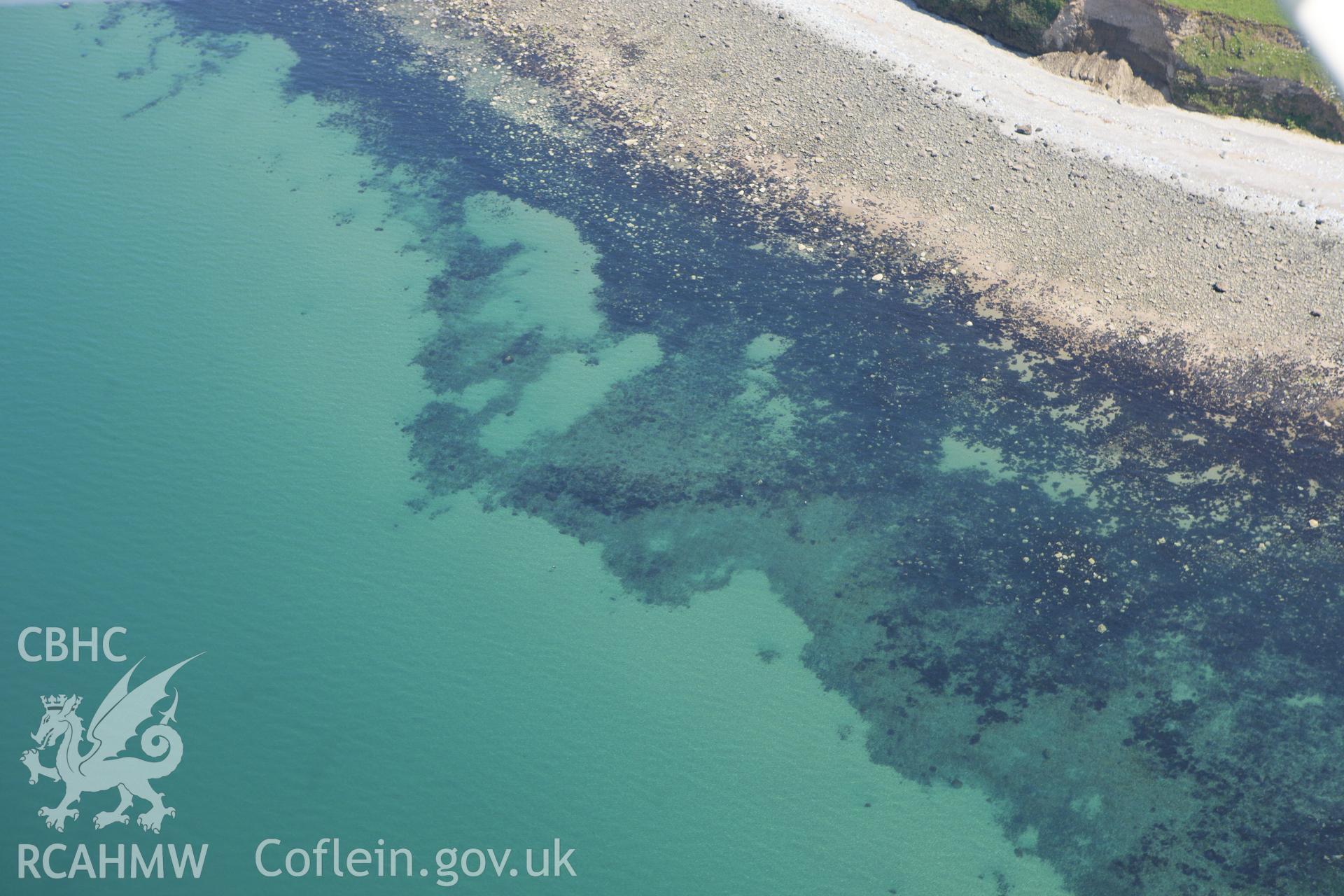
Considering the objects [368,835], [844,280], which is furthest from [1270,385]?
[368,835]

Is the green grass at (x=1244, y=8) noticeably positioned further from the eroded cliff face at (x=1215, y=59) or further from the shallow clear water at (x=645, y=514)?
the shallow clear water at (x=645, y=514)

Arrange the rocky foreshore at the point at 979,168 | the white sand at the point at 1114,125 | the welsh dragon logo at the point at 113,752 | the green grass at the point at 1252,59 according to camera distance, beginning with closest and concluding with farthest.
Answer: the welsh dragon logo at the point at 113,752
the rocky foreshore at the point at 979,168
the white sand at the point at 1114,125
the green grass at the point at 1252,59

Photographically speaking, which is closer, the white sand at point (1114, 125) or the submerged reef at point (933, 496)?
the submerged reef at point (933, 496)

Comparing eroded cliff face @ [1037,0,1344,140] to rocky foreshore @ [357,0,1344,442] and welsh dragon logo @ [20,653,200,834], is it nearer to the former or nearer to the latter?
rocky foreshore @ [357,0,1344,442]

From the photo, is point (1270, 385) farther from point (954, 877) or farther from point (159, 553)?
point (159, 553)

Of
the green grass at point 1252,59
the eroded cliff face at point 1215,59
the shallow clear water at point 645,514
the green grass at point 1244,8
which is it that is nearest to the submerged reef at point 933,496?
the shallow clear water at point 645,514

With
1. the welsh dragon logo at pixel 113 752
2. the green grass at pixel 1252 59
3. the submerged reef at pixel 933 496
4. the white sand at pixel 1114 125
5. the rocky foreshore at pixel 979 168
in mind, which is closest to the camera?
the welsh dragon logo at pixel 113 752

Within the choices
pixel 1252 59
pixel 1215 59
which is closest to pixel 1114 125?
pixel 1215 59
